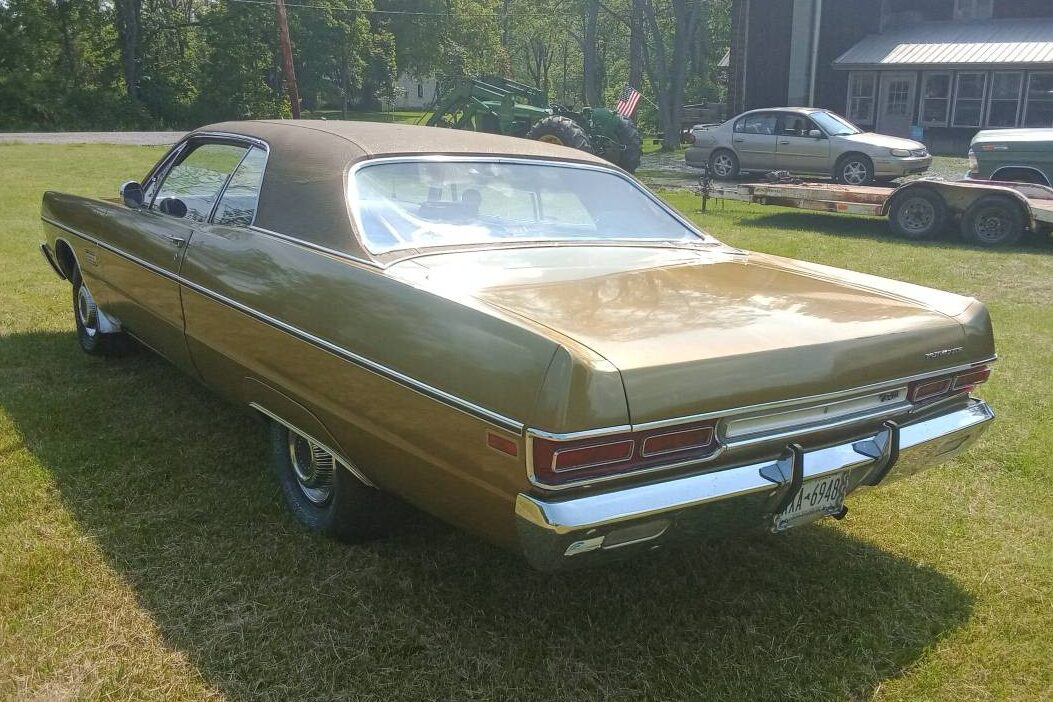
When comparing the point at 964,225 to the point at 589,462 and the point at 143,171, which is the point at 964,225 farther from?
the point at 143,171

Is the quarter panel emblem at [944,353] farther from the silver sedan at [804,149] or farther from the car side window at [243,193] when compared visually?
the silver sedan at [804,149]

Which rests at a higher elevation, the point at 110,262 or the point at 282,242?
the point at 282,242

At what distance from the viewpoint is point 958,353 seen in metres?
2.81

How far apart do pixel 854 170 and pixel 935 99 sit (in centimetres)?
1175

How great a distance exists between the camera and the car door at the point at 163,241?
12.4 ft

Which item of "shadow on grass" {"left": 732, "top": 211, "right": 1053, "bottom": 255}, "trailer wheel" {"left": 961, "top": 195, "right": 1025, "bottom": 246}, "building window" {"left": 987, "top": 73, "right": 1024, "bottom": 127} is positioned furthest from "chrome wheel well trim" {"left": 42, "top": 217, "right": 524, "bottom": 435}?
"building window" {"left": 987, "top": 73, "right": 1024, "bottom": 127}

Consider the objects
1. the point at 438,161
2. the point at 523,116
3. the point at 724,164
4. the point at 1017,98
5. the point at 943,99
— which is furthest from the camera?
the point at 943,99

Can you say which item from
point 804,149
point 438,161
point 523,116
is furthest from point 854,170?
point 438,161

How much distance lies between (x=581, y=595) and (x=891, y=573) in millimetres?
1114

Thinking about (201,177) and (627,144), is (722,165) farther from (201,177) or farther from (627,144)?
(201,177)

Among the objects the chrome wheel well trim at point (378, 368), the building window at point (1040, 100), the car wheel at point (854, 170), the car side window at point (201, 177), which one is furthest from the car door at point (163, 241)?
the building window at point (1040, 100)

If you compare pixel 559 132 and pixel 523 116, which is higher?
pixel 523 116

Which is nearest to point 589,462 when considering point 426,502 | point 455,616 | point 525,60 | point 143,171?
point 426,502

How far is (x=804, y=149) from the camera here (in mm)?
14766
